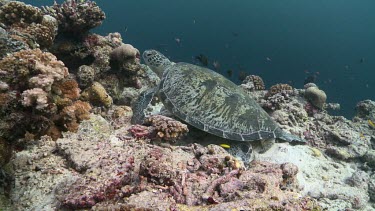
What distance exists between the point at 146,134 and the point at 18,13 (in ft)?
11.9

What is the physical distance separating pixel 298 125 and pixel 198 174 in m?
4.75

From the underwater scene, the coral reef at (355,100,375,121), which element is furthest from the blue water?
the underwater scene

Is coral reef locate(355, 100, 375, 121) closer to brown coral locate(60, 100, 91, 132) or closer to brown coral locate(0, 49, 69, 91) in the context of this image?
brown coral locate(60, 100, 91, 132)

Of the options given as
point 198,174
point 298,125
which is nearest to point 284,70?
point 298,125

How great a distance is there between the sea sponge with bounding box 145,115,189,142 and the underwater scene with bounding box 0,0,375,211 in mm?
18

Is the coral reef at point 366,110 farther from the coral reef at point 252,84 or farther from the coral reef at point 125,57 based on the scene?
the coral reef at point 125,57

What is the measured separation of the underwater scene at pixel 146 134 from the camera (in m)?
2.84

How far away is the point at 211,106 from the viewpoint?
19.4 feet

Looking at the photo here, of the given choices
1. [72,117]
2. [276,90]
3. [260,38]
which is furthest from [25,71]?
[260,38]

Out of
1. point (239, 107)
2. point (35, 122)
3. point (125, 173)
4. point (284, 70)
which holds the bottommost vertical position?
point (125, 173)

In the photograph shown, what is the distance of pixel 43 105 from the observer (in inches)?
139

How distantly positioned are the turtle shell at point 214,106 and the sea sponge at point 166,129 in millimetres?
822

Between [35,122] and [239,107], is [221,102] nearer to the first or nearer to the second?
[239,107]

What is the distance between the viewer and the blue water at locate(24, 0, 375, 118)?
218ft
